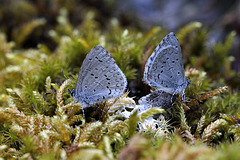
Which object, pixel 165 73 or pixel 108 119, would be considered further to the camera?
pixel 165 73

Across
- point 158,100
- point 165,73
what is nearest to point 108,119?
point 158,100

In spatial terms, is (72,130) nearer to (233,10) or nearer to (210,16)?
(233,10)

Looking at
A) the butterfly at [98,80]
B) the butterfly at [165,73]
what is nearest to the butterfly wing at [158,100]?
the butterfly at [165,73]

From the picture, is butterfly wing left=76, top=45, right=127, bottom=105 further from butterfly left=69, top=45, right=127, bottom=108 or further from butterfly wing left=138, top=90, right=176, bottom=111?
butterfly wing left=138, top=90, right=176, bottom=111

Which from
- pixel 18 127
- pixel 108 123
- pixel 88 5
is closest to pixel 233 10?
pixel 88 5

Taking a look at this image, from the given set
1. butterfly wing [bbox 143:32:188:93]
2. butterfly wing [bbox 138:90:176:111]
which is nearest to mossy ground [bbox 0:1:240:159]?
butterfly wing [bbox 138:90:176:111]

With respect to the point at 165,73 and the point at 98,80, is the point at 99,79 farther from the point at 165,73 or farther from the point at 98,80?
the point at 165,73
